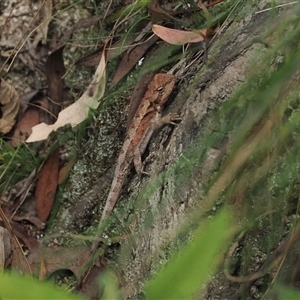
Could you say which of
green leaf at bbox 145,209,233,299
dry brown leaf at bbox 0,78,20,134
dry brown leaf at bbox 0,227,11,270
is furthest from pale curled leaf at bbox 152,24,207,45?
green leaf at bbox 145,209,233,299

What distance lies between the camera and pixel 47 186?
89.2 inches

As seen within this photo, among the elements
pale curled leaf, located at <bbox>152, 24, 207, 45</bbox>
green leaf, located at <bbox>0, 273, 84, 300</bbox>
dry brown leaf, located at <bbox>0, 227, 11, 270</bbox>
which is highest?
green leaf, located at <bbox>0, 273, 84, 300</bbox>

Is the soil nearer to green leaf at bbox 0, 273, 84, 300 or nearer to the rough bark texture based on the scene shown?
the rough bark texture

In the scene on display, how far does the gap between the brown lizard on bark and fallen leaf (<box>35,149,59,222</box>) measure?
16.1 inches

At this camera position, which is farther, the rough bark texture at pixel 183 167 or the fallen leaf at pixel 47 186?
→ the fallen leaf at pixel 47 186

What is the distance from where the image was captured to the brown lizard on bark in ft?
6.11

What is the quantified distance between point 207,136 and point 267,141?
20 centimetres

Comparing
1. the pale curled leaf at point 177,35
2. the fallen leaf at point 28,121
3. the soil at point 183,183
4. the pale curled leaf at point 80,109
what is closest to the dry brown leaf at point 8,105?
the fallen leaf at point 28,121

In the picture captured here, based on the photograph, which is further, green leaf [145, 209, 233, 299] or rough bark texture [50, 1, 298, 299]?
rough bark texture [50, 1, 298, 299]

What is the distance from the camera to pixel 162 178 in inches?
58.6

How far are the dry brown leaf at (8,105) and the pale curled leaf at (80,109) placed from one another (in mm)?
261

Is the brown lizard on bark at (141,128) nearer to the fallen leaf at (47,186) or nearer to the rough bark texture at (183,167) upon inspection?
the rough bark texture at (183,167)

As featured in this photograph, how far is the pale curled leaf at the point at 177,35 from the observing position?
179 cm

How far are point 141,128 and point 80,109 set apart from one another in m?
0.41
